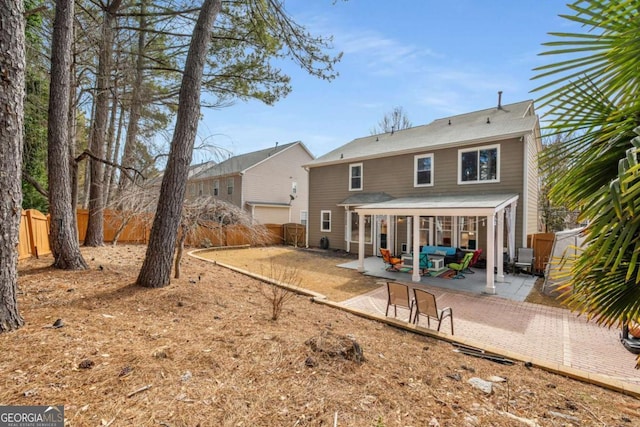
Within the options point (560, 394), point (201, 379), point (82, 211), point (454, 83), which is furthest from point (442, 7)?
point (82, 211)

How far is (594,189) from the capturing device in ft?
4.69

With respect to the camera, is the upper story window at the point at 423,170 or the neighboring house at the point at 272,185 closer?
the upper story window at the point at 423,170

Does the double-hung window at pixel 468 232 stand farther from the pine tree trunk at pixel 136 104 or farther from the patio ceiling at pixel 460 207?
the pine tree trunk at pixel 136 104

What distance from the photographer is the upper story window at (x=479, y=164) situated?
36.2 ft

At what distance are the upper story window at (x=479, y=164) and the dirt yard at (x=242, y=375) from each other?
885 centimetres

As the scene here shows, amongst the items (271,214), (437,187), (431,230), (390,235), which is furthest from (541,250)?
(271,214)

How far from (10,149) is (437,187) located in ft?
41.7

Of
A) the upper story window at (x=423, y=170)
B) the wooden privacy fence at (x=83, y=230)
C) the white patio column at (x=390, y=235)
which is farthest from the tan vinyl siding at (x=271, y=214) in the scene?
the upper story window at (x=423, y=170)

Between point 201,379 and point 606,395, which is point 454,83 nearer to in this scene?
point 606,395

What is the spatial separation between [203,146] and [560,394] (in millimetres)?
7422

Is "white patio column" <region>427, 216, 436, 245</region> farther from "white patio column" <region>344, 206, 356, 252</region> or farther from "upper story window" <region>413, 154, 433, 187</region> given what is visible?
"white patio column" <region>344, 206, 356, 252</region>

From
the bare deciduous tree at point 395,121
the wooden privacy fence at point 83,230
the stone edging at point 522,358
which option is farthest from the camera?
the bare deciduous tree at point 395,121

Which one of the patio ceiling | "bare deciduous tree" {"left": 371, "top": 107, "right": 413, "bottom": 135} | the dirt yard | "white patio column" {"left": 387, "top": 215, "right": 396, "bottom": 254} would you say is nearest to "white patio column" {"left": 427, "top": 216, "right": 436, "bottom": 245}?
the patio ceiling

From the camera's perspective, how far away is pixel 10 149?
315 cm
